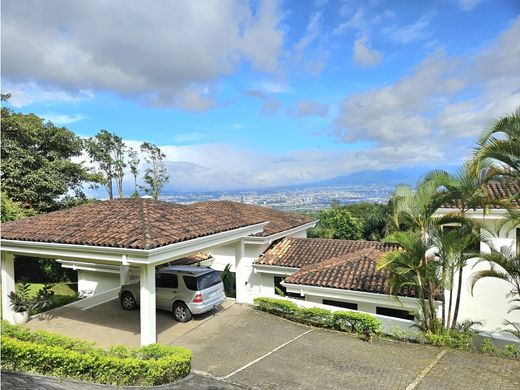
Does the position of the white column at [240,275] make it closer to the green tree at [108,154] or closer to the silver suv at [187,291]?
the silver suv at [187,291]

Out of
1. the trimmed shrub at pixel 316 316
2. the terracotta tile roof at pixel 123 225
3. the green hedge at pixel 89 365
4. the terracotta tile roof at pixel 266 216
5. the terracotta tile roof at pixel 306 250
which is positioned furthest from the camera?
the terracotta tile roof at pixel 266 216

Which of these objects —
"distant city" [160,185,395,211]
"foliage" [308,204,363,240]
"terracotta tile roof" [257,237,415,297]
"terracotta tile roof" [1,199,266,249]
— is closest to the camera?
"terracotta tile roof" [1,199,266,249]

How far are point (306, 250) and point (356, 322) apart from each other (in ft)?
20.7

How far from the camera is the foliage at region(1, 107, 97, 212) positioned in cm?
2073

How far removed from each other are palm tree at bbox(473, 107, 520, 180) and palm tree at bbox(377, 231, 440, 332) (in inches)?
107

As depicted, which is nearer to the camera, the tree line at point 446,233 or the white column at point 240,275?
the tree line at point 446,233

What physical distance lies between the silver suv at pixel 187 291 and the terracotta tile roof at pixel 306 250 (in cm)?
446

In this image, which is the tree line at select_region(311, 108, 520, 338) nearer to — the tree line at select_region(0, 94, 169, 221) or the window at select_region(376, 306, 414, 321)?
the window at select_region(376, 306, 414, 321)

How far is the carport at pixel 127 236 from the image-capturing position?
880 centimetres

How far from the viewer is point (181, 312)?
11.6 meters

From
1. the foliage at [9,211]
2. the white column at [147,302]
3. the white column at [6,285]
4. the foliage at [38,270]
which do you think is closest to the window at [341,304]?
the white column at [147,302]

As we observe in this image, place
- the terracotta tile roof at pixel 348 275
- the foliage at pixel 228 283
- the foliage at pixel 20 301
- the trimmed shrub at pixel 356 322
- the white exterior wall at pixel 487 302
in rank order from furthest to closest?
the foliage at pixel 228 283, the white exterior wall at pixel 487 302, the terracotta tile roof at pixel 348 275, the foliage at pixel 20 301, the trimmed shrub at pixel 356 322

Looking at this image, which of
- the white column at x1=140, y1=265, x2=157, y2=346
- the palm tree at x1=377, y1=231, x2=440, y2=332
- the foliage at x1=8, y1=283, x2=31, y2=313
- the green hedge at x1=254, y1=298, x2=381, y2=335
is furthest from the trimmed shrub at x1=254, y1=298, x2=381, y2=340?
the foliage at x1=8, y1=283, x2=31, y2=313

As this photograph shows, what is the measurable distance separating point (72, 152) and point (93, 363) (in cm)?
2084
